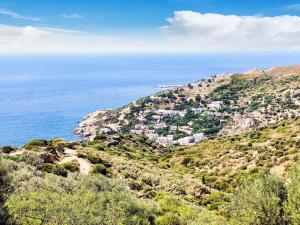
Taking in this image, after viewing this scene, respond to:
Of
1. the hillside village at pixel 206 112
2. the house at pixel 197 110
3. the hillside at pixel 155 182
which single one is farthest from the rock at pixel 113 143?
the house at pixel 197 110

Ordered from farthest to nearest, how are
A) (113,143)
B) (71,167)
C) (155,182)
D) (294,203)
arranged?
(113,143), (155,182), (71,167), (294,203)

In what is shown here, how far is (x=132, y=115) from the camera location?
172m

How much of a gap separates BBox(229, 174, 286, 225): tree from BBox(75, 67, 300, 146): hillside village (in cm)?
10713

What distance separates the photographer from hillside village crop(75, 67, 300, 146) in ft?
461

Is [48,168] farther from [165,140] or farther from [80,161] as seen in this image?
[165,140]

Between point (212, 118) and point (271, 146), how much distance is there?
101 m

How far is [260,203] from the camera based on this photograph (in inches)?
854

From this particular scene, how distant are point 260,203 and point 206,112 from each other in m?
150

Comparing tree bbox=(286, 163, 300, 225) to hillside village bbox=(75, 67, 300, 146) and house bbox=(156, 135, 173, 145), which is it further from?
house bbox=(156, 135, 173, 145)

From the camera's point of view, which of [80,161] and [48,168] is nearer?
[48,168]

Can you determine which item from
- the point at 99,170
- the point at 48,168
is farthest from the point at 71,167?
the point at 48,168

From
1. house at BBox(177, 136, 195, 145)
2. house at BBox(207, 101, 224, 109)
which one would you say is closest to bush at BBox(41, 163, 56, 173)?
house at BBox(177, 136, 195, 145)

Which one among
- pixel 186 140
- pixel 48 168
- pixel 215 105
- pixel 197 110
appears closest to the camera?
pixel 48 168

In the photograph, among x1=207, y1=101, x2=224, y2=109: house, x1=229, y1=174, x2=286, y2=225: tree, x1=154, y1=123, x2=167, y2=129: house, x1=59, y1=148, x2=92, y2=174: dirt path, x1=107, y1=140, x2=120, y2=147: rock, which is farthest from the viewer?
x1=207, y1=101, x2=224, y2=109: house
